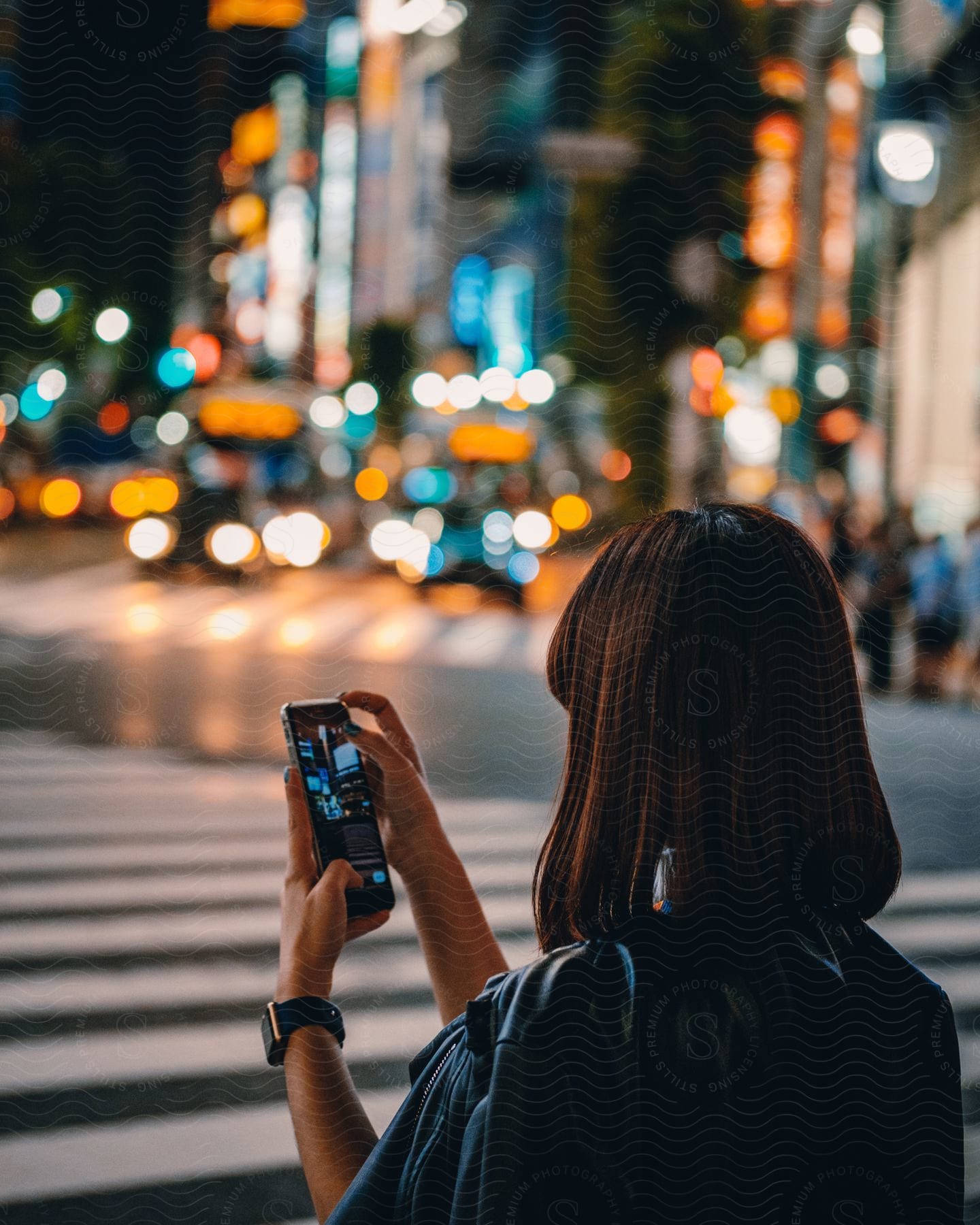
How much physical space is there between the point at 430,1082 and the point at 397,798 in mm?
228

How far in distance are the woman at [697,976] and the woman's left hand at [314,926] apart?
0.06 meters

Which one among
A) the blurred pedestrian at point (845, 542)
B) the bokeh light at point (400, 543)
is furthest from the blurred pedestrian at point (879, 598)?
the bokeh light at point (400, 543)

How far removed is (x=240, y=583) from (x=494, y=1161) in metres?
7.16

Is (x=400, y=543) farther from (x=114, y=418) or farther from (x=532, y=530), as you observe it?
(x=114, y=418)

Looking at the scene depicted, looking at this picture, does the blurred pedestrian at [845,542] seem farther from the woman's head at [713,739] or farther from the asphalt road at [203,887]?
the woman's head at [713,739]

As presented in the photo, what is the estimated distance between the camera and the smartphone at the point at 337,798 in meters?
0.71

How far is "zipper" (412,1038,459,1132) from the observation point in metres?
0.55

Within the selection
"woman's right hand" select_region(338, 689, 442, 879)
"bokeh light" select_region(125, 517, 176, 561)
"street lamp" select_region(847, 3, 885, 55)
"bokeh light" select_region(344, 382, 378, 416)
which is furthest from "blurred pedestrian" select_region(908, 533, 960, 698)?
"bokeh light" select_region(344, 382, 378, 416)

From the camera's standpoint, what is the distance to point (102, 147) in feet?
11.3

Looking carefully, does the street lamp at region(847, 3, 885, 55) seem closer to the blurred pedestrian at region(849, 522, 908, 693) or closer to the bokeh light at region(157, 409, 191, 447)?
the bokeh light at region(157, 409, 191, 447)

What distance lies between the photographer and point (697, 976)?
53 centimetres

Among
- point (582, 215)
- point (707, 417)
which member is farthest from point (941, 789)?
point (582, 215)

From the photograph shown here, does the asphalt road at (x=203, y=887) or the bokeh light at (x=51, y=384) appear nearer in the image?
the asphalt road at (x=203, y=887)

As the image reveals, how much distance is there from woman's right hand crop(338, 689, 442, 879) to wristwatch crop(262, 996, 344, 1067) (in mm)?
130
